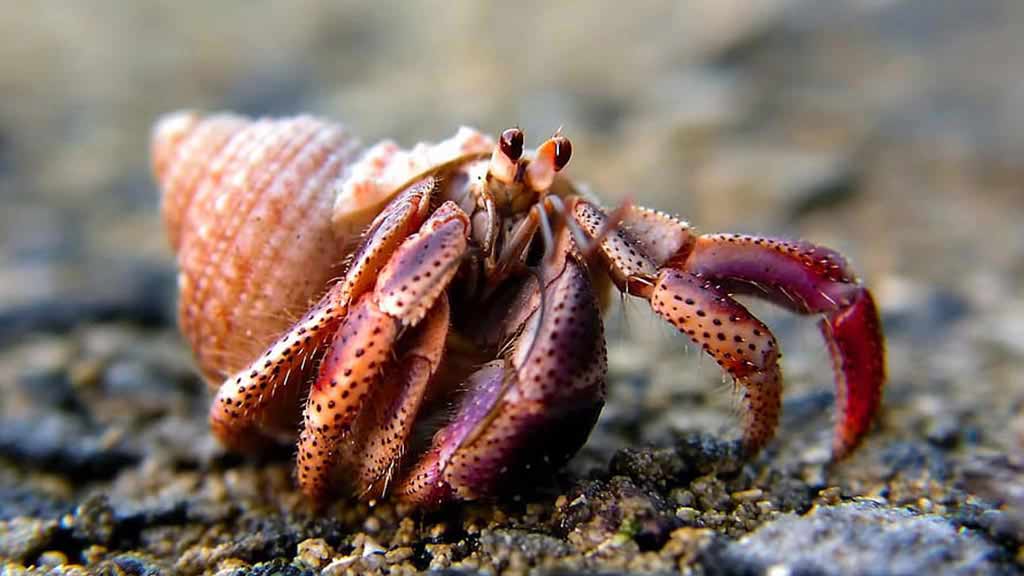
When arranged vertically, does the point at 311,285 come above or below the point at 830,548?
above

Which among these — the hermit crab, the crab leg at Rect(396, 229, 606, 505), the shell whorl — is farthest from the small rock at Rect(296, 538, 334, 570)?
the shell whorl

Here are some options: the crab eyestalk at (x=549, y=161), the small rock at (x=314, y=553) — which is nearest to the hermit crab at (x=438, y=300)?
the crab eyestalk at (x=549, y=161)

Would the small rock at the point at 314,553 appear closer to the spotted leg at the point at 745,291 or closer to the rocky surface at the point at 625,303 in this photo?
the rocky surface at the point at 625,303

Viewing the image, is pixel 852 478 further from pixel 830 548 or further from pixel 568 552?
pixel 568 552

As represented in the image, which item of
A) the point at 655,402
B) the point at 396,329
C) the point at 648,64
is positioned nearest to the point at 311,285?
the point at 396,329

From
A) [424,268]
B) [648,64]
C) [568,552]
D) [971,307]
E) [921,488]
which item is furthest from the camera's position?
[648,64]

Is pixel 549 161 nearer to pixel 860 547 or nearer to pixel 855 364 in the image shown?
pixel 855 364
